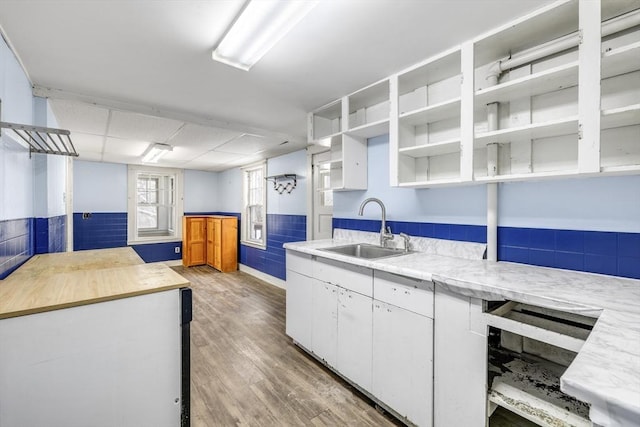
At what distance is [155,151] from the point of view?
175 inches

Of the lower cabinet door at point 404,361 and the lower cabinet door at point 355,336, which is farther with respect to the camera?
the lower cabinet door at point 355,336

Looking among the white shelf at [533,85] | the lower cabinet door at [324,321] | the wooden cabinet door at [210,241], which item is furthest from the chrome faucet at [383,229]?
the wooden cabinet door at [210,241]

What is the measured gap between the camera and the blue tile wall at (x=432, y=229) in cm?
202

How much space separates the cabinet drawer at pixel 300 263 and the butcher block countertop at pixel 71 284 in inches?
44.8

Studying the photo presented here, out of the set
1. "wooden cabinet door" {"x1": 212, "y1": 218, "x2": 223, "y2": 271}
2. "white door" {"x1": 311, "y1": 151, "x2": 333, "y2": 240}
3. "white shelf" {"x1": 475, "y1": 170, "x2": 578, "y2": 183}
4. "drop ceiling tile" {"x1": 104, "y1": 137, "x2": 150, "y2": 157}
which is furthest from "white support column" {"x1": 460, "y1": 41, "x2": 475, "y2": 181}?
"wooden cabinet door" {"x1": 212, "y1": 218, "x2": 223, "y2": 271}

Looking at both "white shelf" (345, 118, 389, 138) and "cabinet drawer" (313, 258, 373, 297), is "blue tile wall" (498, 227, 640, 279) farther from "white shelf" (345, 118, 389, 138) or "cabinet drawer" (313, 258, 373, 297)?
"white shelf" (345, 118, 389, 138)

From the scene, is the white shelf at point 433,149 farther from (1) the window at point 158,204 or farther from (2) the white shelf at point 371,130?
(1) the window at point 158,204

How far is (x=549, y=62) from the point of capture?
170 centimetres

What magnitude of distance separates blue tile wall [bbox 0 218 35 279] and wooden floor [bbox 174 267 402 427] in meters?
1.46

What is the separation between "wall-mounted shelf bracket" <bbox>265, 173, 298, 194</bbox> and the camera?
4.61 m

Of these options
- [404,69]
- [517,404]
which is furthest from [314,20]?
[517,404]

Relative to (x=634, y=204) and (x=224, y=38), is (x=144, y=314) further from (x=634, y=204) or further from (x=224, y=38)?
(x=634, y=204)

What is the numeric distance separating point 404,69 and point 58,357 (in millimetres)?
2628

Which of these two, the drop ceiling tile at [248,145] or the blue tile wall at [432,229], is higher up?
the drop ceiling tile at [248,145]
